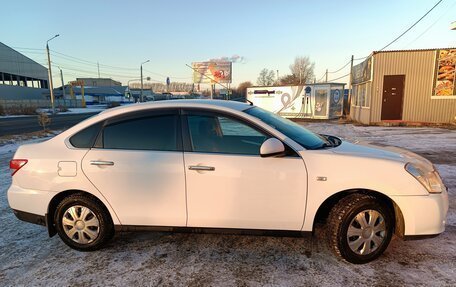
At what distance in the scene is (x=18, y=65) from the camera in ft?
183

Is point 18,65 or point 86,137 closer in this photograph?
point 86,137

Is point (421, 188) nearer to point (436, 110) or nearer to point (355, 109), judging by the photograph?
point (436, 110)

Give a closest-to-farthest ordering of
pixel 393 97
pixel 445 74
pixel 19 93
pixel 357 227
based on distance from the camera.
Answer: pixel 357 227 < pixel 445 74 < pixel 393 97 < pixel 19 93

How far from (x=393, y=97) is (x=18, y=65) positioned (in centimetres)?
6470

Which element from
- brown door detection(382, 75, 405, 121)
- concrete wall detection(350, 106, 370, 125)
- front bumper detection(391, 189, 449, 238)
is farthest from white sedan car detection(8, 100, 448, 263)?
concrete wall detection(350, 106, 370, 125)

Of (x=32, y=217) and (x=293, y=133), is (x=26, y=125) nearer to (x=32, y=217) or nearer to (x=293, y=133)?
(x=32, y=217)

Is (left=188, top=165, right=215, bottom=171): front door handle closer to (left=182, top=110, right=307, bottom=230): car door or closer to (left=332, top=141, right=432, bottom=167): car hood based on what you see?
(left=182, top=110, right=307, bottom=230): car door

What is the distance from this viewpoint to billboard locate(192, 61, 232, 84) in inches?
1687

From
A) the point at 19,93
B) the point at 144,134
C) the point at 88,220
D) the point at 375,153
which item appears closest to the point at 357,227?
the point at 375,153

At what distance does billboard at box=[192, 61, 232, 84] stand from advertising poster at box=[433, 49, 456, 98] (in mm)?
29546

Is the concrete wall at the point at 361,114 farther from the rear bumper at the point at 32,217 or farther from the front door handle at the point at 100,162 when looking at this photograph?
the rear bumper at the point at 32,217

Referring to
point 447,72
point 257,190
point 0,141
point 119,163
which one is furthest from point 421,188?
point 447,72

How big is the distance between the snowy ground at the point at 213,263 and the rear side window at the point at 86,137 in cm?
126

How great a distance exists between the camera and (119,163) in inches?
122
